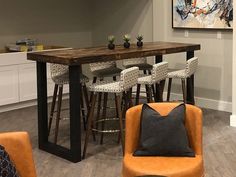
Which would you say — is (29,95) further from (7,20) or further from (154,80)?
(154,80)

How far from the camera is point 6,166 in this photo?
2.24 m

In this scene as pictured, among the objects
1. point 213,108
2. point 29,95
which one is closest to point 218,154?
point 213,108

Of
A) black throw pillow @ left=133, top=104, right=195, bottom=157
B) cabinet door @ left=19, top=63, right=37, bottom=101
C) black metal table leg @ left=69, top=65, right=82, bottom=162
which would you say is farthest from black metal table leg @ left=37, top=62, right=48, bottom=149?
cabinet door @ left=19, top=63, right=37, bottom=101

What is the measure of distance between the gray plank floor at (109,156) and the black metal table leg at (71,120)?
7cm

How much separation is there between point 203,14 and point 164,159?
3.64 metres

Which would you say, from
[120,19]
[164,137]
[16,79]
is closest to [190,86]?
[120,19]

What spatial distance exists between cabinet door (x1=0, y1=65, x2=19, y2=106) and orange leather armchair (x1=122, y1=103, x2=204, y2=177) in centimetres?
347

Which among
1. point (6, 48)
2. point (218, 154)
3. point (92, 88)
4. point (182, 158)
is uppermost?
point (6, 48)

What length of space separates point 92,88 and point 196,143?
147 centimetres

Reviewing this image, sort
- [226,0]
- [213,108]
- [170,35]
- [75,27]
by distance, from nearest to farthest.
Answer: [226,0] < [213,108] < [170,35] < [75,27]

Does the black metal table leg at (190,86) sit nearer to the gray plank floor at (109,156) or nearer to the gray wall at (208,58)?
the gray plank floor at (109,156)

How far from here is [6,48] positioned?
6.54 metres

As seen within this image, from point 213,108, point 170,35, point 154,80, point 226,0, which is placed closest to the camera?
point 154,80

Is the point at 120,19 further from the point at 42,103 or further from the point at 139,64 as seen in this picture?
the point at 42,103
